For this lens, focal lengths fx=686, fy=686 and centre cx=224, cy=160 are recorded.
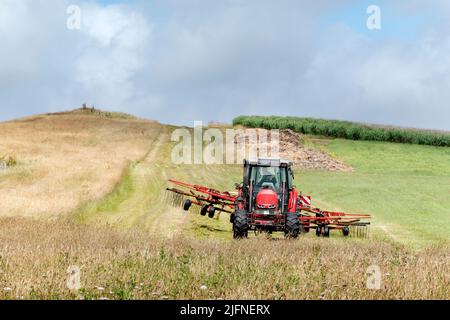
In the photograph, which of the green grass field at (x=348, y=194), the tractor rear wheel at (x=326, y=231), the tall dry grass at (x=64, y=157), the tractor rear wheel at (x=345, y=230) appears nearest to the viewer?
the tractor rear wheel at (x=326, y=231)

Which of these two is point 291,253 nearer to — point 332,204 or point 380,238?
point 380,238

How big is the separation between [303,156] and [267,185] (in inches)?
1275

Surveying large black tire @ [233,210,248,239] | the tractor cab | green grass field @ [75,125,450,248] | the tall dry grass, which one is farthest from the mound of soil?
large black tire @ [233,210,248,239]

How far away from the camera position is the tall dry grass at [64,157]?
25.4 metres

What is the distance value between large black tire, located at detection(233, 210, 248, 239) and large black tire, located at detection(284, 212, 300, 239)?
3.62 feet

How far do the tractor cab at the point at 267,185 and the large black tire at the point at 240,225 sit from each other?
48cm

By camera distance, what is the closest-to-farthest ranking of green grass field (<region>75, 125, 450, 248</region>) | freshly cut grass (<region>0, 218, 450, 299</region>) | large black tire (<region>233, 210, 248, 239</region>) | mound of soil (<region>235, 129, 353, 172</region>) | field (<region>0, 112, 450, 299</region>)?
freshly cut grass (<region>0, 218, 450, 299</region>)
field (<region>0, 112, 450, 299</region>)
large black tire (<region>233, 210, 248, 239</region>)
green grass field (<region>75, 125, 450, 248</region>)
mound of soil (<region>235, 129, 353, 172</region>)

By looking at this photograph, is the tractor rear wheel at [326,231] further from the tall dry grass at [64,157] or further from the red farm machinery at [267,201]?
the tall dry grass at [64,157]

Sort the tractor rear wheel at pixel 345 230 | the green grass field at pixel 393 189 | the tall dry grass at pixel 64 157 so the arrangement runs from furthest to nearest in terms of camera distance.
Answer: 1. the tall dry grass at pixel 64 157
2. the green grass field at pixel 393 189
3. the tractor rear wheel at pixel 345 230

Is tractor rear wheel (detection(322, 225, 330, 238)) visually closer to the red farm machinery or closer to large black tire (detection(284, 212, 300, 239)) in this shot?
the red farm machinery

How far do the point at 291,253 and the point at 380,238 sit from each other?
8.33 metres

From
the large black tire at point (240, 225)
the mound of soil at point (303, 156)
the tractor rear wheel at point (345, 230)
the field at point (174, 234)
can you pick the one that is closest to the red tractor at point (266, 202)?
the large black tire at point (240, 225)

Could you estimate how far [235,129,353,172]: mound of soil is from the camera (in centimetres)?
4919
